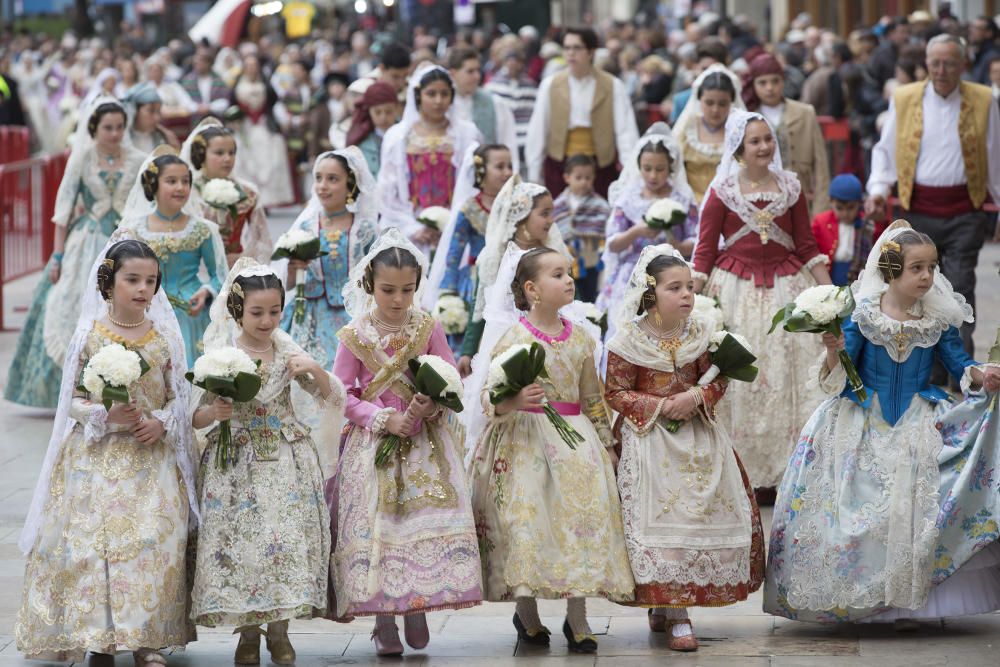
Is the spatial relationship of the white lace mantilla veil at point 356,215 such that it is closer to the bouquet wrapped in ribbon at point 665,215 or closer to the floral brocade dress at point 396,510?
the bouquet wrapped in ribbon at point 665,215

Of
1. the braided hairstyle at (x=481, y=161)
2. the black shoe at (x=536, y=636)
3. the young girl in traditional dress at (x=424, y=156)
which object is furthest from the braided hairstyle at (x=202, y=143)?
the black shoe at (x=536, y=636)

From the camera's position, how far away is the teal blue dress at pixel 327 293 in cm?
979

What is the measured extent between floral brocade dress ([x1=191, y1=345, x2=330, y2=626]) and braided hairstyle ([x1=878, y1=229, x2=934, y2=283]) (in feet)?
7.91

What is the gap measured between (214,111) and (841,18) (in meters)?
15.1

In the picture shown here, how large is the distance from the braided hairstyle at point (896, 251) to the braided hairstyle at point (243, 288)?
7.93 ft

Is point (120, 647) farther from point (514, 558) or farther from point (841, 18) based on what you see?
point (841, 18)

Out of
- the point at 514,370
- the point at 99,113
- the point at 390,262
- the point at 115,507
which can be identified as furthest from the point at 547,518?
the point at 99,113

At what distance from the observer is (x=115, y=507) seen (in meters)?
6.71

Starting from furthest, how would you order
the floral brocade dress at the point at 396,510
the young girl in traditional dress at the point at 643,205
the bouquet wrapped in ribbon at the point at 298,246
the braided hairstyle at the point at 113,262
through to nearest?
the young girl in traditional dress at the point at 643,205
the bouquet wrapped in ribbon at the point at 298,246
the braided hairstyle at the point at 113,262
the floral brocade dress at the point at 396,510

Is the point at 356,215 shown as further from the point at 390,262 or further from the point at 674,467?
the point at 674,467

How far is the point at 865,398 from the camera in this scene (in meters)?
7.34

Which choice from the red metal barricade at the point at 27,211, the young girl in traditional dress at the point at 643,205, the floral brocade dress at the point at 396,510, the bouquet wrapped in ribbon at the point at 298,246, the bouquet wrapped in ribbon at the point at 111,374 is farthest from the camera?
the red metal barricade at the point at 27,211

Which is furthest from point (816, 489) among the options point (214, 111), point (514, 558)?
point (214, 111)

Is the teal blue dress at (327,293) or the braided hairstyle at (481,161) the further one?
the braided hairstyle at (481,161)
